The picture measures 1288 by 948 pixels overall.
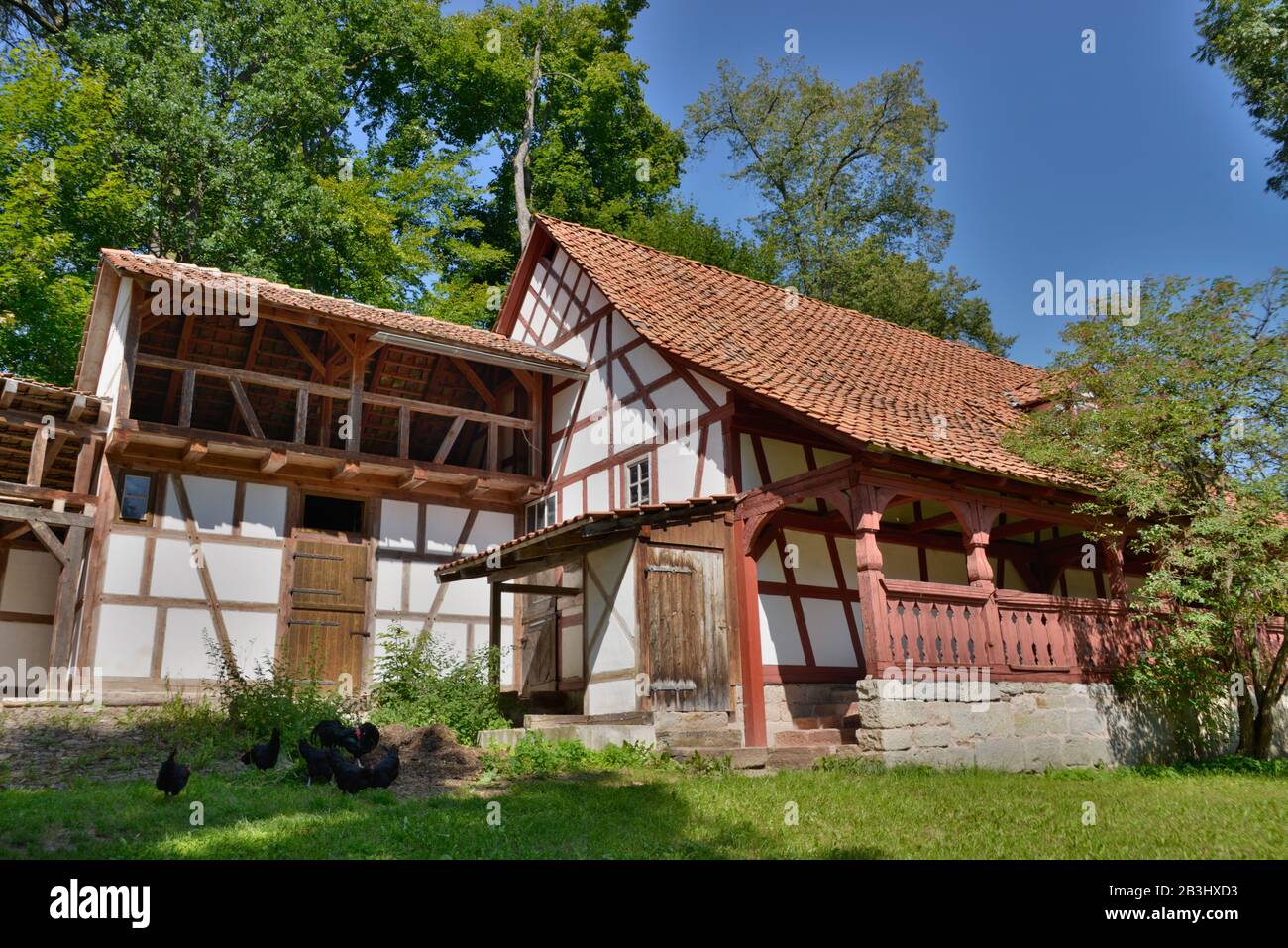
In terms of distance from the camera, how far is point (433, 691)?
13.6 metres

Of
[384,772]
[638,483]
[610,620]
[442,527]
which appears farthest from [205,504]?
[384,772]

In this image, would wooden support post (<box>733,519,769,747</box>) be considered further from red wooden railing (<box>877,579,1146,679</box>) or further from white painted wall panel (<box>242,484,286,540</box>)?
white painted wall panel (<box>242,484,286,540</box>)

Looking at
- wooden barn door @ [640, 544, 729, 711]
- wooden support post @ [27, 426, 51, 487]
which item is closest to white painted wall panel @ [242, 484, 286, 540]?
wooden support post @ [27, 426, 51, 487]

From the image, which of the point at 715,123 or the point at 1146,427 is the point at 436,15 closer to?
the point at 715,123

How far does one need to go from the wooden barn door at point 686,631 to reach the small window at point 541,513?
5092 millimetres

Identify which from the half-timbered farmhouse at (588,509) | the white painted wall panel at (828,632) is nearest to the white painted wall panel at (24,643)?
the half-timbered farmhouse at (588,509)

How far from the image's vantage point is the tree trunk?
97.7ft

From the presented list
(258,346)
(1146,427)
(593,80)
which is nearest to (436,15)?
(593,80)

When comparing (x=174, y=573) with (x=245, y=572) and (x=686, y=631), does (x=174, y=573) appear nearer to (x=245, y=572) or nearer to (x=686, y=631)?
(x=245, y=572)

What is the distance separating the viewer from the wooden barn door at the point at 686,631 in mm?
11883

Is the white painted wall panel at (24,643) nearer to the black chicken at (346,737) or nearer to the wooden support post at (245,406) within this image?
the wooden support post at (245,406)

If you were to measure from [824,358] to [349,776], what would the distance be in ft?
33.8

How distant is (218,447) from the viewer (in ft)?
48.1

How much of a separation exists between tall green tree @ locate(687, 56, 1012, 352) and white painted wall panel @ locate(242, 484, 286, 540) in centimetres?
1859
